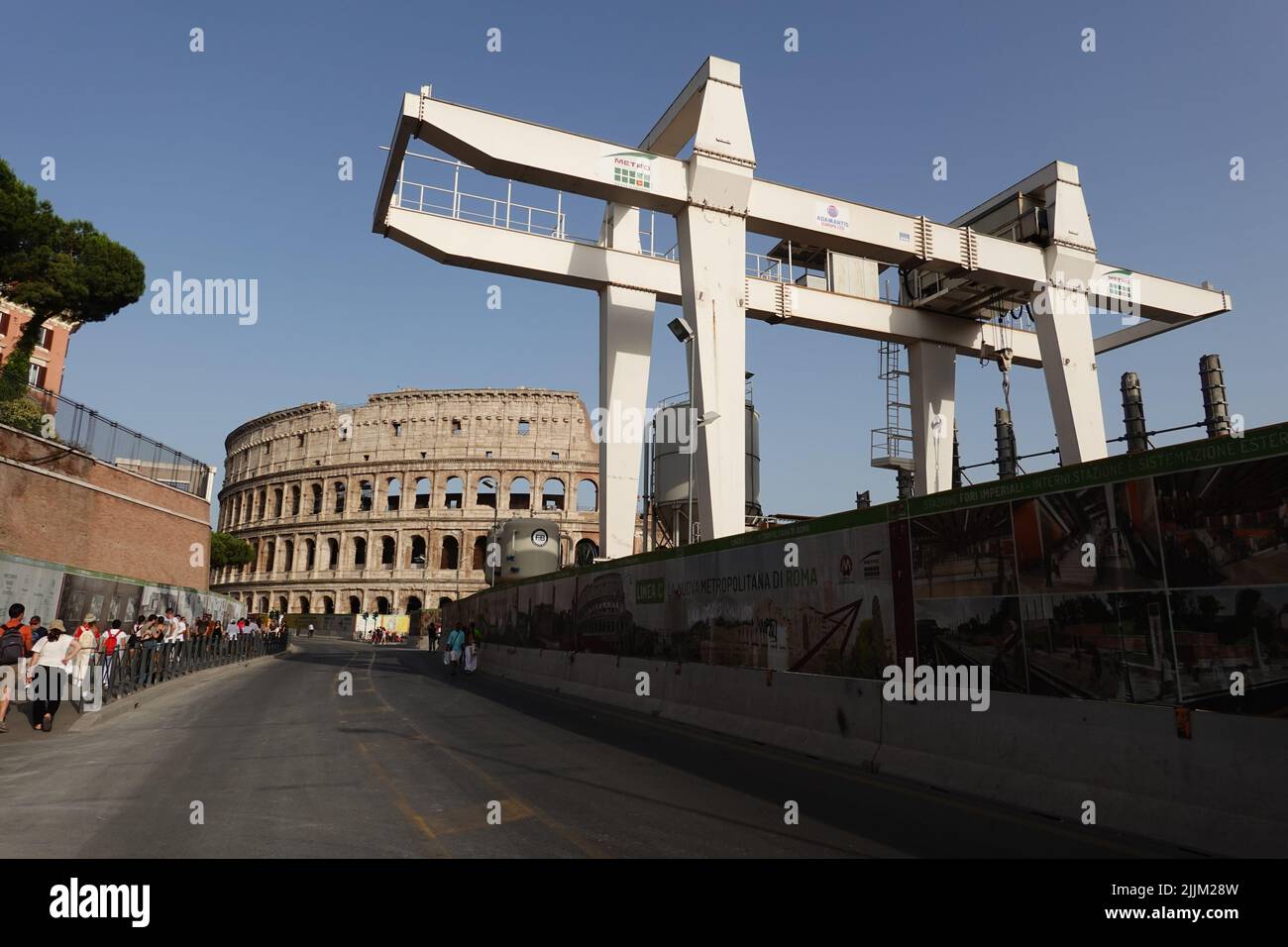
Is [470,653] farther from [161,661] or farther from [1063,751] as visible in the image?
[1063,751]

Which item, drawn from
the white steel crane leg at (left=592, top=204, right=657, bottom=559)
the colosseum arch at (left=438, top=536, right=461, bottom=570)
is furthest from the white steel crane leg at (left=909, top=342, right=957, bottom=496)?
the colosseum arch at (left=438, top=536, right=461, bottom=570)

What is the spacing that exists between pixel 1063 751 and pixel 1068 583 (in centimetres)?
147

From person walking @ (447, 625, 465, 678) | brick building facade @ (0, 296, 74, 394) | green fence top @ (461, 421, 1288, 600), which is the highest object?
brick building facade @ (0, 296, 74, 394)

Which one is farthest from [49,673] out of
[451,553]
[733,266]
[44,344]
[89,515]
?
[451,553]

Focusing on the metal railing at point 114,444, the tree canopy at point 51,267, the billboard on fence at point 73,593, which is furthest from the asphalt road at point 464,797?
the tree canopy at point 51,267

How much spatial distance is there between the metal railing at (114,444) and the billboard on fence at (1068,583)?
96.3 ft

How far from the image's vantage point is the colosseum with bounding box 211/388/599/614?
243 feet

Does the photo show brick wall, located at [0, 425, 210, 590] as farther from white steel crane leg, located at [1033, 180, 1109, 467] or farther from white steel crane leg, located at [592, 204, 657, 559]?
white steel crane leg, located at [1033, 180, 1109, 467]

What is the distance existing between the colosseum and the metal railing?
33.2 metres

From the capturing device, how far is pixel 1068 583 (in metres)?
7.02

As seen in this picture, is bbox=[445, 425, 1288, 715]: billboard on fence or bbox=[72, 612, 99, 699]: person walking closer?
bbox=[445, 425, 1288, 715]: billboard on fence
